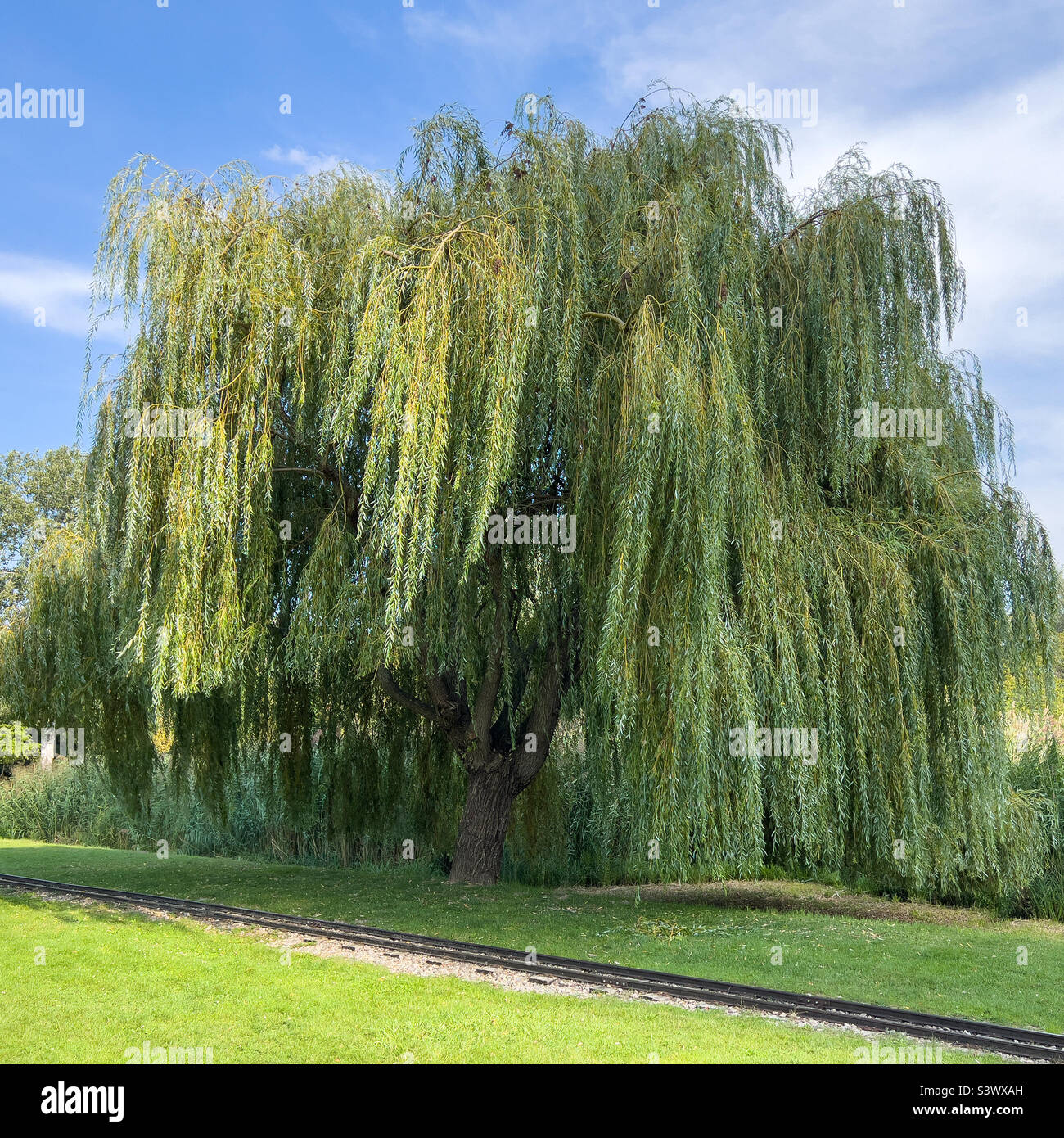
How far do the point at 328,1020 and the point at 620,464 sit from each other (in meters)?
4.30

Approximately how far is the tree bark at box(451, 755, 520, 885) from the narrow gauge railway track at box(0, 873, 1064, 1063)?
9.39 ft

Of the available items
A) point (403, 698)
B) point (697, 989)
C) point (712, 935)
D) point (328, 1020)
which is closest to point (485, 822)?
point (403, 698)

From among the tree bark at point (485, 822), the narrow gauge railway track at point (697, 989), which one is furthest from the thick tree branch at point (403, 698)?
the narrow gauge railway track at point (697, 989)

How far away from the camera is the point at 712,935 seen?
8.59 meters

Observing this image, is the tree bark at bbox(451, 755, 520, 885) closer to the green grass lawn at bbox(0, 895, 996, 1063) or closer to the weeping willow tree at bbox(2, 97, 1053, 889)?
the weeping willow tree at bbox(2, 97, 1053, 889)

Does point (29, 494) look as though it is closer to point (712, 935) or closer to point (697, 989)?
point (712, 935)

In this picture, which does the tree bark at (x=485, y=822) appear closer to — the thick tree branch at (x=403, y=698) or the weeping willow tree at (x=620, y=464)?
the thick tree branch at (x=403, y=698)

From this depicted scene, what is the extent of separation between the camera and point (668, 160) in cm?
877

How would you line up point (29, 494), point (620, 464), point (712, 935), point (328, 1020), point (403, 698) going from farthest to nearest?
point (29, 494), point (403, 698), point (712, 935), point (620, 464), point (328, 1020)

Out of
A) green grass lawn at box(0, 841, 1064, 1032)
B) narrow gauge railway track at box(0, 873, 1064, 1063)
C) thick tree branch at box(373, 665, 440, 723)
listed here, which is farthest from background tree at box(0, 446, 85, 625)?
narrow gauge railway track at box(0, 873, 1064, 1063)

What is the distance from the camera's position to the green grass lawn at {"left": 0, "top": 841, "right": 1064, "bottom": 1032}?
6.72 metres

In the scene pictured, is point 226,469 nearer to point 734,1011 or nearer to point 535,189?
point 535,189

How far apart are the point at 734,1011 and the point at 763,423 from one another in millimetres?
4634
